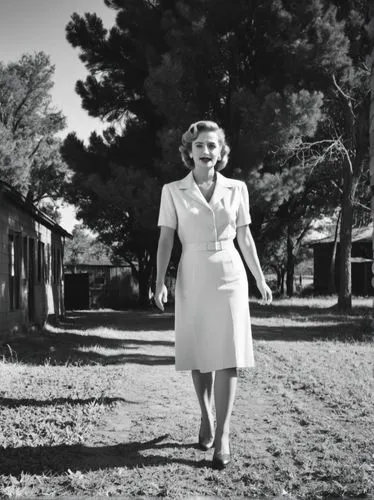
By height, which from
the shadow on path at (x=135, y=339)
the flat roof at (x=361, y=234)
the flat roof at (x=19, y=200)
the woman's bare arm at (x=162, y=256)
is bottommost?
the shadow on path at (x=135, y=339)

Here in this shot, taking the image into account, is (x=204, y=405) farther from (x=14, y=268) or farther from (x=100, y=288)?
(x=100, y=288)

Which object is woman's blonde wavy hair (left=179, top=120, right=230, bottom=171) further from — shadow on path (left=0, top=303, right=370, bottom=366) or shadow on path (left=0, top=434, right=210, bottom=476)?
shadow on path (left=0, top=303, right=370, bottom=366)

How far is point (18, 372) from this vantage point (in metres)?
7.10

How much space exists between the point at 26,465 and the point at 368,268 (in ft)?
109

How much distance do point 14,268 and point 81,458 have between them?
373 inches

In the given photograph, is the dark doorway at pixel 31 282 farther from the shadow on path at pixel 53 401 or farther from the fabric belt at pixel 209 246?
the fabric belt at pixel 209 246

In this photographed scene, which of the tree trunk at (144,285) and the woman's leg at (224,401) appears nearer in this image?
the woman's leg at (224,401)

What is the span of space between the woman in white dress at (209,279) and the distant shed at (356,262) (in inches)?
1147

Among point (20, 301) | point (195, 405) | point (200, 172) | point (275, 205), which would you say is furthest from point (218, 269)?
point (275, 205)

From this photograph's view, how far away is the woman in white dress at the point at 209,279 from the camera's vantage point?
12.1 ft

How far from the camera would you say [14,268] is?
1255 centimetres

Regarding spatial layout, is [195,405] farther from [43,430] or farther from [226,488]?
[226,488]

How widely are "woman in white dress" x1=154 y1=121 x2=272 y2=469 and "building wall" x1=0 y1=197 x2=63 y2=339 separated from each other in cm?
744

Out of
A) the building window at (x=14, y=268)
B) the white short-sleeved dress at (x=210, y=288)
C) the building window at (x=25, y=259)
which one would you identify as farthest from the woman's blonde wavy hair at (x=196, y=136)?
the building window at (x=25, y=259)
